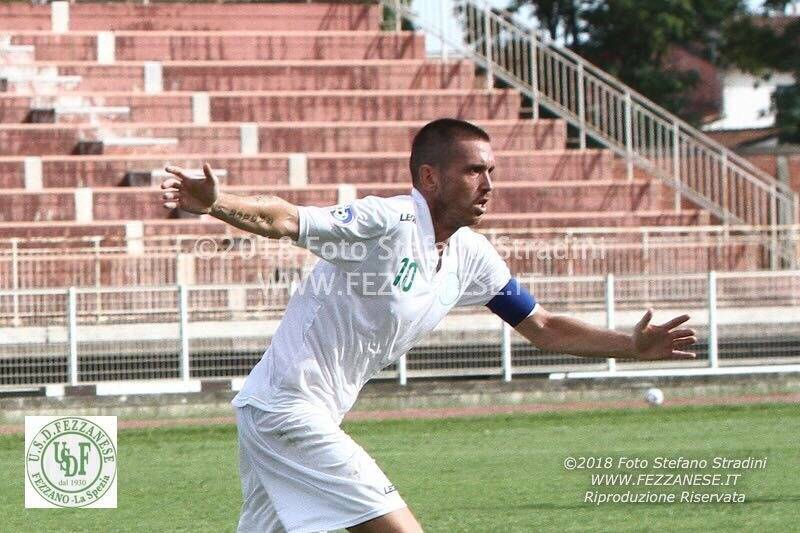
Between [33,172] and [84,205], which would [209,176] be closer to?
[84,205]

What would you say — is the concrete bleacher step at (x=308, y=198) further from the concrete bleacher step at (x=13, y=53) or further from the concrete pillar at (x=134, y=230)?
the concrete bleacher step at (x=13, y=53)

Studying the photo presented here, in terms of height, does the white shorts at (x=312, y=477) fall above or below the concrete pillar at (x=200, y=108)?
below

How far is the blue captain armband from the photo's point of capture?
19.9 feet

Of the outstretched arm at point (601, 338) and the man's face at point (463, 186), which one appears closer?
the man's face at point (463, 186)

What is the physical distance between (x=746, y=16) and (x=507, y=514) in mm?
35284

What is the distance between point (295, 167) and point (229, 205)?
22.0m

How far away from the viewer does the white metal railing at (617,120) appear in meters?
27.4

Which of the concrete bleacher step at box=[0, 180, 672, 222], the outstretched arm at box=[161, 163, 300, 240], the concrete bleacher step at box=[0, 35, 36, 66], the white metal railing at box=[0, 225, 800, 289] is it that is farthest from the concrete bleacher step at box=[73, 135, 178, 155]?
the outstretched arm at box=[161, 163, 300, 240]

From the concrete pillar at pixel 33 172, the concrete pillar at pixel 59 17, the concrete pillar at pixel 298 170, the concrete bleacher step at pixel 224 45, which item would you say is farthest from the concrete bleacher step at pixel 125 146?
the concrete pillar at pixel 59 17

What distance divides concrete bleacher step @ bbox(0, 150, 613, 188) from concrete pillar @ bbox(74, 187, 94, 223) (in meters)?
0.92

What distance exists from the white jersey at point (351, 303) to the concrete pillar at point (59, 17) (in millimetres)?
25411

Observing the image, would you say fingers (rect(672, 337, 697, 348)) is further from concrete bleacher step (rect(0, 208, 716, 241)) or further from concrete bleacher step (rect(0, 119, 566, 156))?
concrete bleacher step (rect(0, 119, 566, 156))

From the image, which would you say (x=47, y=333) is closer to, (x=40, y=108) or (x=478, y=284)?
(x=40, y=108)

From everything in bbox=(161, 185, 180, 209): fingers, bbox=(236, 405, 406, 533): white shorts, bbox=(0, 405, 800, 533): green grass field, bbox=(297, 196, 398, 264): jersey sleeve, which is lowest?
bbox=(0, 405, 800, 533): green grass field
